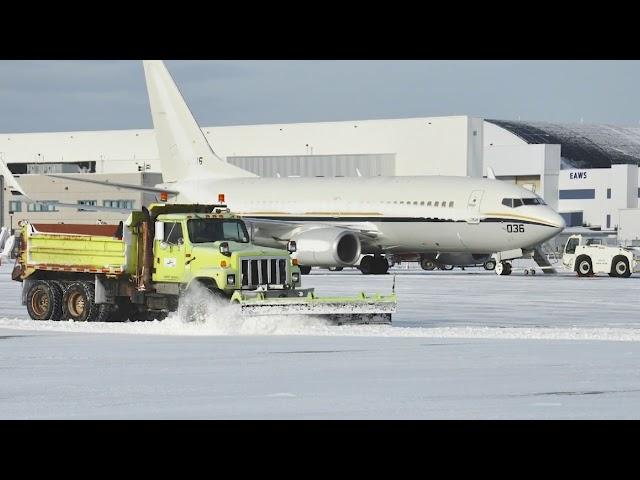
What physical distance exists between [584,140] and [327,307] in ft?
368

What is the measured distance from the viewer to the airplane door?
170 feet

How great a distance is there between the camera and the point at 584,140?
437 ft

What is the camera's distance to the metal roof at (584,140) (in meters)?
122

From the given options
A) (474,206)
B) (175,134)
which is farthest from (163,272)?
(175,134)

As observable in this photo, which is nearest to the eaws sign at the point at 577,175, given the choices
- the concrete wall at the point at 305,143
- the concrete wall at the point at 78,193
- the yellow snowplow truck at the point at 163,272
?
the concrete wall at the point at 305,143

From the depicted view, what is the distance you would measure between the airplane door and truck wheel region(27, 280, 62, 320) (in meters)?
26.0

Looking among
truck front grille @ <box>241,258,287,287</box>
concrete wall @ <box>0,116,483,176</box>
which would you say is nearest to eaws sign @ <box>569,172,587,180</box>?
concrete wall @ <box>0,116,483,176</box>

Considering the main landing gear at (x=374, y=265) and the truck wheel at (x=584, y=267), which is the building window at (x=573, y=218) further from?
the truck wheel at (x=584, y=267)

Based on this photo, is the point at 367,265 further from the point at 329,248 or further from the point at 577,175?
the point at 577,175

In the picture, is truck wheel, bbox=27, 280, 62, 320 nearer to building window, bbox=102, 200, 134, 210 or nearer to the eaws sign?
building window, bbox=102, 200, 134, 210

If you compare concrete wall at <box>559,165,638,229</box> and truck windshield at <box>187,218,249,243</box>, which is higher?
concrete wall at <box>559,165,638,229</box>
